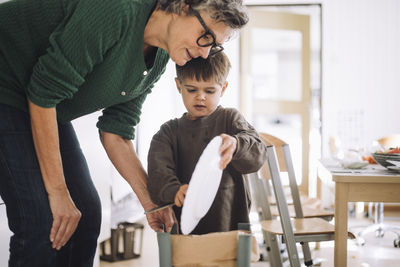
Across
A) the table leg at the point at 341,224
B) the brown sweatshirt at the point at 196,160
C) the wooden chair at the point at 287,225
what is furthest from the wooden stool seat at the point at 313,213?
the brown sweatshirt at the point at 196,160

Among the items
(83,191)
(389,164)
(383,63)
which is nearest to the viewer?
(83,191)

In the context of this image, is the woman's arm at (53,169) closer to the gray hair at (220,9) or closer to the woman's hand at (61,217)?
the woman's hand at (61,217)

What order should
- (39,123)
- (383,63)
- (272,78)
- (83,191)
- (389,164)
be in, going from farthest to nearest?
Answer: 1. (272,78)
2. (383,63)
3. (389,164)
4. (83,191)
5. (39,123)

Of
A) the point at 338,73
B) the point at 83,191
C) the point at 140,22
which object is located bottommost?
→ the point at 83,191

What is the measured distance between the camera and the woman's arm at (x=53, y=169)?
2.67 ft

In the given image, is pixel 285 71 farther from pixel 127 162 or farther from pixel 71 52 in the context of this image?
pixel 71 52

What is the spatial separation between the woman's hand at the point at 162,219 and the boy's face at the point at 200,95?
25cm

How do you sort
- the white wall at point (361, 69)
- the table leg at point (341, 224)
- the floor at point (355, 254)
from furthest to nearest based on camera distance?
the white wall at point (361, 69), the floor at point (355, 254), the table leg at point (341, 224)

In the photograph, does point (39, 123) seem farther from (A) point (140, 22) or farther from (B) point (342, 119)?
(B) point (342, 119)

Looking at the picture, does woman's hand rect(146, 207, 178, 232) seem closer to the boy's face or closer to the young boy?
the young boy

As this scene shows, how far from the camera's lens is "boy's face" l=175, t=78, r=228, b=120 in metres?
0.96

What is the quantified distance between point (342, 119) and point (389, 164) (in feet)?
7.08

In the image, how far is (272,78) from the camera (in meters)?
4.01

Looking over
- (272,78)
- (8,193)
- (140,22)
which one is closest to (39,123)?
(8,193)
